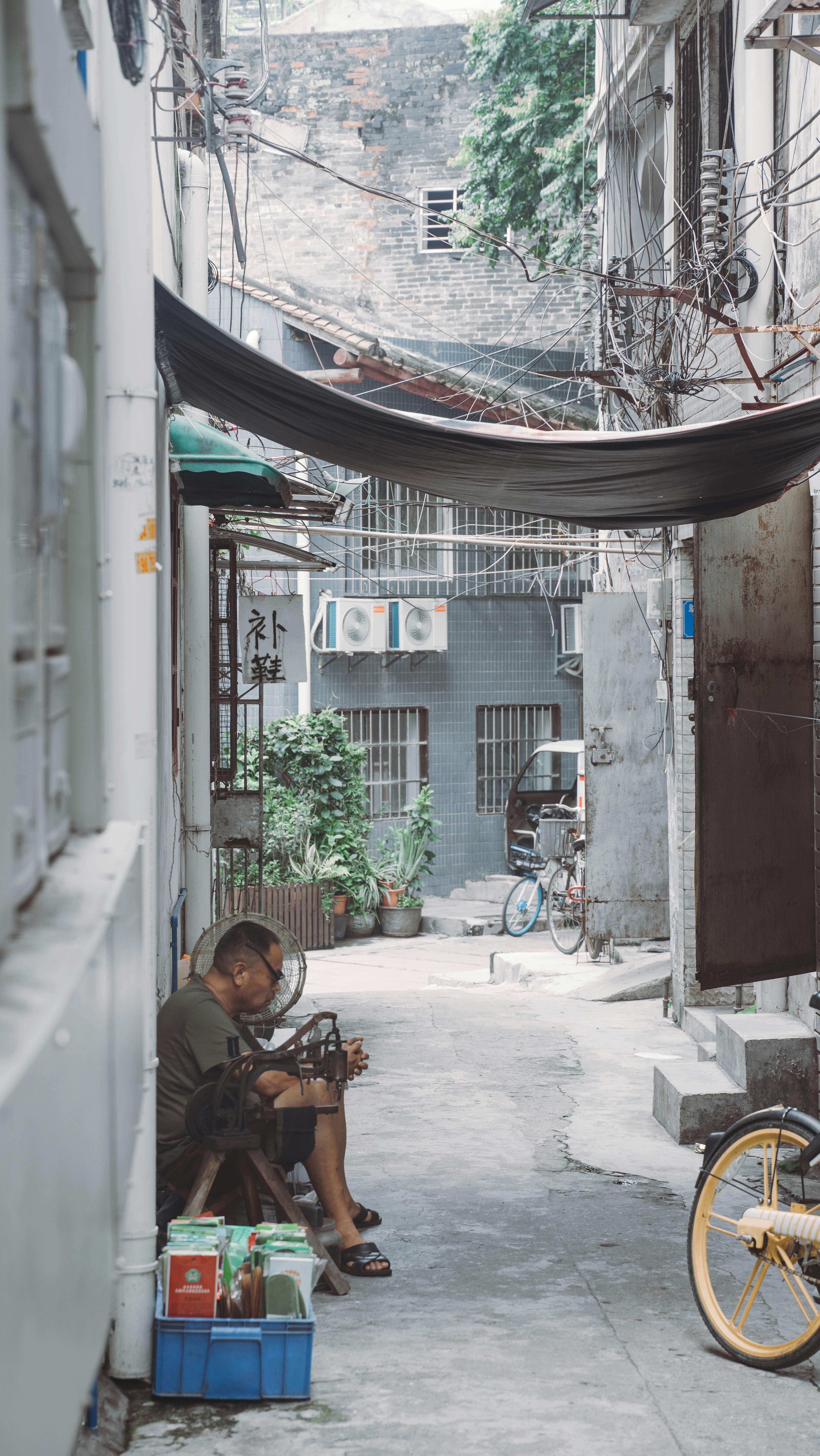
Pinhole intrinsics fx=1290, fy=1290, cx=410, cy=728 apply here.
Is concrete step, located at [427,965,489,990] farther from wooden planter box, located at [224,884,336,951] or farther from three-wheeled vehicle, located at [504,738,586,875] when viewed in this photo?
three-wheeled vehicle, located at [504,738,586,875]

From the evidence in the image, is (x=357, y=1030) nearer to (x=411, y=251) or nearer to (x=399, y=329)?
(x=399, y=329)

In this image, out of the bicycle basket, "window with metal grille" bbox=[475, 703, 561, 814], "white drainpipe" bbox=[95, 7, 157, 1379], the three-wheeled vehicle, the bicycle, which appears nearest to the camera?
"white drainpipe" bbox=[95, 7, 157, 1379]

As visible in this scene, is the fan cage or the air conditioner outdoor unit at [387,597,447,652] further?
the air conditioner outdoor unit at [387,597,447,652]

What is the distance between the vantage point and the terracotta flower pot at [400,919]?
55.0 ft

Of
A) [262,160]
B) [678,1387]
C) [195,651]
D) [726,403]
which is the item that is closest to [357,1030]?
[195,651]

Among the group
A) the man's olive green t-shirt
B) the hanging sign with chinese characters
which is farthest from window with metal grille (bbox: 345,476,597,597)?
the man's olive green t-shirt

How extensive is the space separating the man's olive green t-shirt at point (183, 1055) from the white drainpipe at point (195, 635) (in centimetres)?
364

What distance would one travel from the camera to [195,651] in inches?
335

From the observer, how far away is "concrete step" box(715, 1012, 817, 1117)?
662 cm

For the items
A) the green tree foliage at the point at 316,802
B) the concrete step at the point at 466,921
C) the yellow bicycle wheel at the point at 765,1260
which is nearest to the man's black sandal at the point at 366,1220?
the yellow bicycle wheel at the point at 765,1260

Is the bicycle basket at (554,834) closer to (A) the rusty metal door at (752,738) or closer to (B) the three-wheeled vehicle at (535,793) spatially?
(B) the three-wheeled vehicle at (535,793)

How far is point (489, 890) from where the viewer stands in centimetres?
1897

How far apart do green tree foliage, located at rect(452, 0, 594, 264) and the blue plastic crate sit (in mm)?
17828

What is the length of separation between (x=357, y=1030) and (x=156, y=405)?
692 cm
